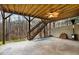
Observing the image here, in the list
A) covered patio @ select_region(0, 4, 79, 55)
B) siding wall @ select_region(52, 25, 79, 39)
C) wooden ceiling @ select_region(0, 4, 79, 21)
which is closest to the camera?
covered patio @ select_region(0, 4, 79, 55)

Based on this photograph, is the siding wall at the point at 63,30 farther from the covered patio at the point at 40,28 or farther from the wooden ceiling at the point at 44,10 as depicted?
the wooden ceiling at the point at 44,10

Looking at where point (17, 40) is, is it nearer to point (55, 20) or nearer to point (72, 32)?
point (55, 20)

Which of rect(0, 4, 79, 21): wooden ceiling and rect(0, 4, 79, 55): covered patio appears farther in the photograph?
rect(0, 4, 79, 21): wooden ceiling

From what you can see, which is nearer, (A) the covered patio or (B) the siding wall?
(A) the covered patio

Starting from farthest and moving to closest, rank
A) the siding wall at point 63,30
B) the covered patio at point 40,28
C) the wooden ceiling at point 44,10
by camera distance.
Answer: the siding wall at point 63,30
the wooden ceiling at point 44,10
the covered patio at point 40,28

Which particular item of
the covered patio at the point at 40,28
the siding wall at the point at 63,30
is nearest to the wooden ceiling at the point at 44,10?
the covered patio at the point at 40,28

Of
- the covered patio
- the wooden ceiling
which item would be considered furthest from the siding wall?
the wooden ceiling

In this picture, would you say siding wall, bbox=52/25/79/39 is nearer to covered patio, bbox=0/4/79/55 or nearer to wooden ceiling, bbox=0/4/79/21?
covered patio, bbox=0/4/79/55

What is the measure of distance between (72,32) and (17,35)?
11.9 feet

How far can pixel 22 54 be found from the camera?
3.92 m

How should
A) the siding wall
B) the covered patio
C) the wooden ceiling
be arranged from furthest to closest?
the siding wall → the wooden ceiling → the covered patio

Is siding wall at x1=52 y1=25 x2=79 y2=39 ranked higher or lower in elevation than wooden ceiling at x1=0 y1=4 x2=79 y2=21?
lower

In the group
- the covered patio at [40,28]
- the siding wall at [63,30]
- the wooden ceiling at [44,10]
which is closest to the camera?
the covered patio at [40,28]
